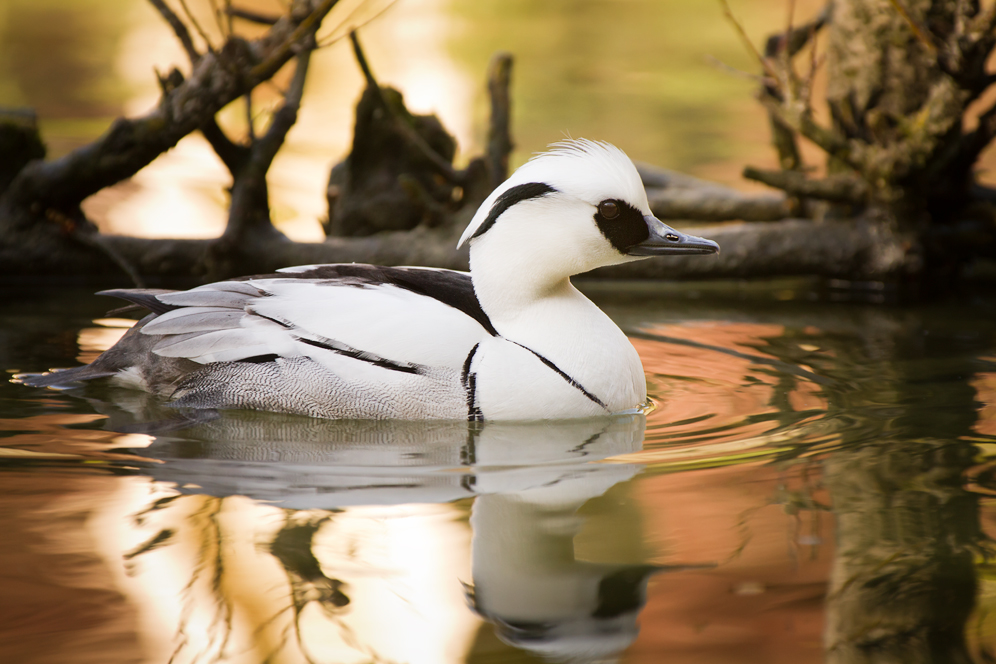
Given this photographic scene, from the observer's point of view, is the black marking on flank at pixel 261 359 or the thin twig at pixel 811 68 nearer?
the black marking on flank at pixel 261 359

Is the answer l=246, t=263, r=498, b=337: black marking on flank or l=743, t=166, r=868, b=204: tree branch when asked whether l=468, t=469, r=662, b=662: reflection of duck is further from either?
l=743, t=166, r=868, b=204: tree branch

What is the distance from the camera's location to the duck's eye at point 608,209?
4.04 meters

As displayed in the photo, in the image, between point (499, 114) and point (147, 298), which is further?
point (499, 114)

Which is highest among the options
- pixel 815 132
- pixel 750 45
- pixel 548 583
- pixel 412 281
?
pixel 750 45

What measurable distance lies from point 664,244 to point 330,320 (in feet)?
4.39

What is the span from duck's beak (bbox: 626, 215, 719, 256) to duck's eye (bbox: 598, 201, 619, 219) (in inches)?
5.6

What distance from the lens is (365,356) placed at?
3.99m

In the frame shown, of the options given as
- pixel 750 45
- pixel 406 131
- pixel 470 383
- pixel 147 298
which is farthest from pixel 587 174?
pixel 406 131

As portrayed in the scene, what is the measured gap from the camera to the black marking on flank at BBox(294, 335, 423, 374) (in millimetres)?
Result: 3967

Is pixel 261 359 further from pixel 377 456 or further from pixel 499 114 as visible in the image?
pixel 499 114

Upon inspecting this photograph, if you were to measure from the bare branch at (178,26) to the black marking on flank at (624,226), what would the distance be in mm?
3493

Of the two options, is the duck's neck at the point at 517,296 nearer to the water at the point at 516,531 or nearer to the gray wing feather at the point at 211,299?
the water at the point at 516,531

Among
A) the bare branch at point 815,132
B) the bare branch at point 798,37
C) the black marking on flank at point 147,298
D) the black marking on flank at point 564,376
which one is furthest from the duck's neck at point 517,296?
the bare branch at point 798,37

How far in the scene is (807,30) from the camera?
25.7ft
